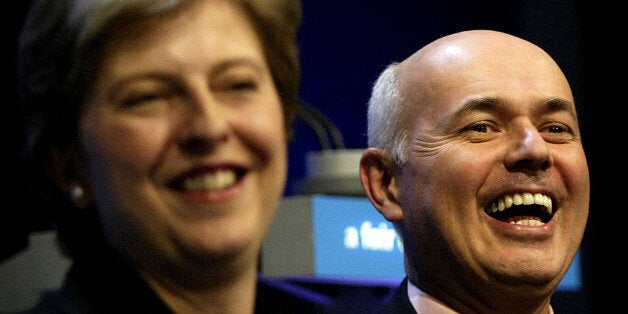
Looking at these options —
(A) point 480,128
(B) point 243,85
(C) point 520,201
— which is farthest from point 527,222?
(B) point 243,85

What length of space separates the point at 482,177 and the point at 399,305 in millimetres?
243

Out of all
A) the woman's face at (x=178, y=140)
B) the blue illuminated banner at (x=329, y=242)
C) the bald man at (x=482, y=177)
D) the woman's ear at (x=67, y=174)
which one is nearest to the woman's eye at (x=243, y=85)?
the woman's face at (x=178, y=140)

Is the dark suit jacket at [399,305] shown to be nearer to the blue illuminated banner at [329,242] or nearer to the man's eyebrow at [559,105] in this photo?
the man's eyebrow at [559,105]

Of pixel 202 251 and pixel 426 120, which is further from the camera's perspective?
pixel 426 120

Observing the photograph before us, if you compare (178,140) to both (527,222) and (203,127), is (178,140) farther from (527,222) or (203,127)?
(527,222)

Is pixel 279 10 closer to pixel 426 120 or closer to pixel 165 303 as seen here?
pixel 165 303

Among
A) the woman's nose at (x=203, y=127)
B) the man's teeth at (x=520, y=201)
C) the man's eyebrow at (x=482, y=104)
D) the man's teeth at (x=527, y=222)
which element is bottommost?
the man's teeth at (x=527, y=222)

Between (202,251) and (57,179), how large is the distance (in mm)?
193

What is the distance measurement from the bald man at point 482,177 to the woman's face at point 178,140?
1.72 feet

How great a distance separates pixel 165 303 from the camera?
3.15 feet

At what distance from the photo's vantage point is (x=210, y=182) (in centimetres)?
91

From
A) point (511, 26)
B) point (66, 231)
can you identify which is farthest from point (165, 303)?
point (511, 26)

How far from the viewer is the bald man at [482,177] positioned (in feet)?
4.50

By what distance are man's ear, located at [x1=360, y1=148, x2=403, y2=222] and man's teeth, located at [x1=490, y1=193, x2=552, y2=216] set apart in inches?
6.8
